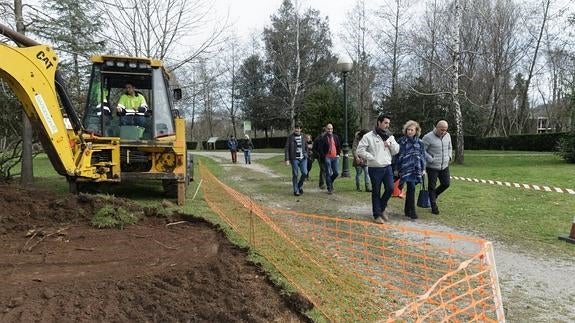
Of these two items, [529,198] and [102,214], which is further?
[529,198]

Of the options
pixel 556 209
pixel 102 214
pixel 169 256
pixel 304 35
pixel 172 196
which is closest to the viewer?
pixel 169 256

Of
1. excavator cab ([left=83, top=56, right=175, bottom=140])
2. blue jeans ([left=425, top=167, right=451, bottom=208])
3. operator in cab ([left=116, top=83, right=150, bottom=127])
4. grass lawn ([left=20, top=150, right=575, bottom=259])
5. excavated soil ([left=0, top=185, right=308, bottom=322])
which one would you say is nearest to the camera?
excavated soil ([left=0, top=185, right=308, bottom=322])

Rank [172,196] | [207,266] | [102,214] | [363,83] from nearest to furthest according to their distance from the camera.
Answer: [207,266] → [102,214] → [172,196] → [363,83]

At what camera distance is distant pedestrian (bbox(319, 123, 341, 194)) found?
11.0 meters

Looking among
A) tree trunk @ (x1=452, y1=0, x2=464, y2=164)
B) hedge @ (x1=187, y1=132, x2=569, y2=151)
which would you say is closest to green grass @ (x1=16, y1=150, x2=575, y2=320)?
tree trunk @ (x1=452, y1=0, x2=464, y2=164)

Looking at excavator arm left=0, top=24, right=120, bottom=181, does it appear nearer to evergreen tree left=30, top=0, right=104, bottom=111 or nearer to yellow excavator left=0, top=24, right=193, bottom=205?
yellow excavator left=0, top=24, right=193, bottom=205

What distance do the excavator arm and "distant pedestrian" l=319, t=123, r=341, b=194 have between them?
469 cm

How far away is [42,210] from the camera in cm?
675

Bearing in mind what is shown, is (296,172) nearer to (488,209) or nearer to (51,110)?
(488,209)

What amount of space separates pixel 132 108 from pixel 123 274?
5563 mm

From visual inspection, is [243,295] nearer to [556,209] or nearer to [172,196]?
[172,196]

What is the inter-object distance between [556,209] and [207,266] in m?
7.06

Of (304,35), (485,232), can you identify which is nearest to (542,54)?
(304,35)

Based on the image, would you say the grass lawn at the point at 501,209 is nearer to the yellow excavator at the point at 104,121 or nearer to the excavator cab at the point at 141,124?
the excavator cab at the point at 141,124
